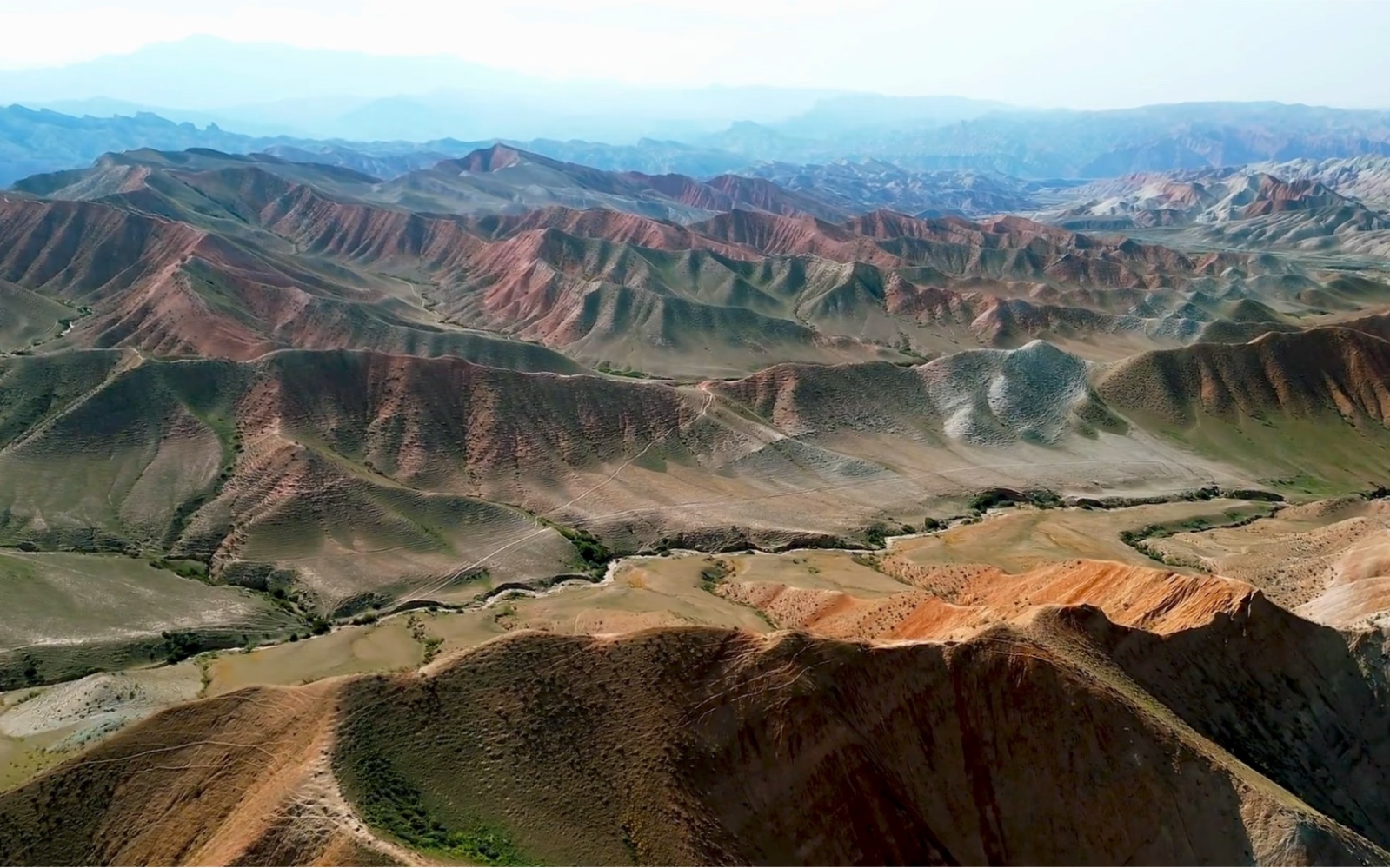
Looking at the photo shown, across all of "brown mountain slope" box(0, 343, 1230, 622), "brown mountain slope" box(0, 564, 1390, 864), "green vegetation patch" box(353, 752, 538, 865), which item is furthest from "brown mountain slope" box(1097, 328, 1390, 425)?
"green vegetation patch" box(353, 752, 538, 865)

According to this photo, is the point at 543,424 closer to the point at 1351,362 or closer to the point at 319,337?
the point at 319,337

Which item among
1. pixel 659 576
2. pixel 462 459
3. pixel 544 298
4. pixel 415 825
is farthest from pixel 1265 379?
pixel 415 825

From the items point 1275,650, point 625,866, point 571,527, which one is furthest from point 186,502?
point 1275,650

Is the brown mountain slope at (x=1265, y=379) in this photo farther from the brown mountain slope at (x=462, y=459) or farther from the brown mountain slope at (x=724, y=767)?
the brown mountain slope at (x=724, y=767)

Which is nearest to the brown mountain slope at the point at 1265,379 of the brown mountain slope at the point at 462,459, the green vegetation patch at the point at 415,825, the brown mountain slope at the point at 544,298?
the brown mountain slope at the point at 462,459

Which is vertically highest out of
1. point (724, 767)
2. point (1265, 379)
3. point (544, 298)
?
point (1265, 379)

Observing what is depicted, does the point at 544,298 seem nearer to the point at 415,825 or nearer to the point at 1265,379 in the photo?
the point at 1265,379

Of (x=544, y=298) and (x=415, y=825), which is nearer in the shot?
(x=415, y=825)

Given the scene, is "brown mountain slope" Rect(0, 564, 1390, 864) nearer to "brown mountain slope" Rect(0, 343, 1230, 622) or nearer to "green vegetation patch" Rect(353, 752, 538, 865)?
"green vegetation patch" Rect(353, 752, 538, 865)
